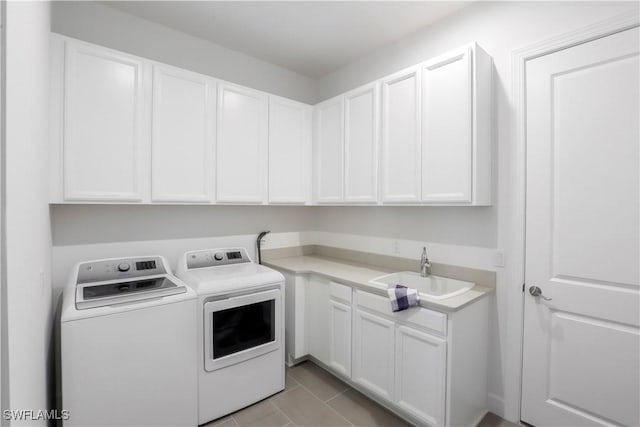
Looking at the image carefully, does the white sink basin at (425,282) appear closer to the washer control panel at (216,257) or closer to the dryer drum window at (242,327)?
the dryer drum window at (242,327)

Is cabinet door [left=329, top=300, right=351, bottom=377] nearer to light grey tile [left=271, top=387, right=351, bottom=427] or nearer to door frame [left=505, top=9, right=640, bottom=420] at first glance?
light grey tile [left=271, top=387, right=351, bottom=427]

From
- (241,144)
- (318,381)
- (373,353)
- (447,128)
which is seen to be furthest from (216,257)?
(447,128)

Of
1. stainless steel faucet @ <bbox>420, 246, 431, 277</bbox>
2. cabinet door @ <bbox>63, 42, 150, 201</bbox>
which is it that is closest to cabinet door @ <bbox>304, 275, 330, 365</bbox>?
stainless steel faucet @ <bbox>420, 246, 431, 277</bbox>

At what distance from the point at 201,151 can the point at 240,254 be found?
0.94 metres

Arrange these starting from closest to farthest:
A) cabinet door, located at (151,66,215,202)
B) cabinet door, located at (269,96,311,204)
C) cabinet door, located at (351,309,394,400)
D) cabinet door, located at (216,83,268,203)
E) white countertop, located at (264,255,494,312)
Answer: white countertop, located at (264,255,494,312), cabinet door, located at (351,309,394,400), cabinet door, located at (151,66,215,202), cabinet door, located at (216,83,268,203), cabinet door, located at (269,96,311,204)

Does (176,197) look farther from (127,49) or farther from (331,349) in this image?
(331,349)

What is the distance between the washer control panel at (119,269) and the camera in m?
1.92

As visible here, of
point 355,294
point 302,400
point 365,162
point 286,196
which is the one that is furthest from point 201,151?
point 302,400

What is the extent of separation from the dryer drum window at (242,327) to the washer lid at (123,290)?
1.17 ft

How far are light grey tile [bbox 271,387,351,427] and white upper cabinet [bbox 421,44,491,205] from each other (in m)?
1.61

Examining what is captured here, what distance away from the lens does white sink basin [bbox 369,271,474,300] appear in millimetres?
2162

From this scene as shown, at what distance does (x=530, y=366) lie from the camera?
1.86 metres

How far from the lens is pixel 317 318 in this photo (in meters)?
2.49

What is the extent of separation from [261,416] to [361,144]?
2.16 m
